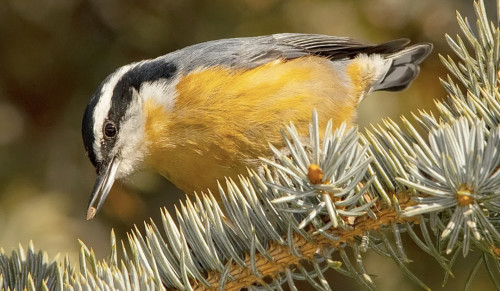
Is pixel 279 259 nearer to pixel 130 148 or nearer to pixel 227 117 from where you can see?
pixel 227 117

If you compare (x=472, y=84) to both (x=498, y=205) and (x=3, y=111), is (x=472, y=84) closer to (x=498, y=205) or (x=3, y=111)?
(x=498, y=205)

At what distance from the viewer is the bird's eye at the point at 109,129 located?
3.03 metres

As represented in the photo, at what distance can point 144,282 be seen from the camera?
1442 millimetres


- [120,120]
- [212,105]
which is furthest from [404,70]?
[120,120]

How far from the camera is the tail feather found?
3.65 metres

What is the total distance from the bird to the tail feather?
204 mm

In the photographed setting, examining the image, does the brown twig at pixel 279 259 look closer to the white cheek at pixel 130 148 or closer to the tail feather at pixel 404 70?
the white cheek at pixel 130 148

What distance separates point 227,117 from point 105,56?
1293 mm

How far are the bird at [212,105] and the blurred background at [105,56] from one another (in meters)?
0.20

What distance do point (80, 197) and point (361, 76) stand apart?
1.69 meters

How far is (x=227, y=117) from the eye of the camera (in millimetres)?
2812

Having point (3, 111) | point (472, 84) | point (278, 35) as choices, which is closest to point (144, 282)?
point (472, 84)

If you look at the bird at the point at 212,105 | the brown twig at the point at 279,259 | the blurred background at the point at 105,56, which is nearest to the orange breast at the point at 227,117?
the bird at the point at 212,105

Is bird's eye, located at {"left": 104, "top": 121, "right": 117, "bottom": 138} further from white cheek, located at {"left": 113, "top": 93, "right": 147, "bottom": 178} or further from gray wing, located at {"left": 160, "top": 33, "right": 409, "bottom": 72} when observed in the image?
gray wing, located at {"left": 160, "top": 33, "right": 409, "bottom": 72}
